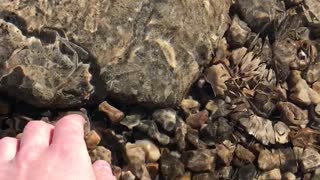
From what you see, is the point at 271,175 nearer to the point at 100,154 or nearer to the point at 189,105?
the point at 189,105

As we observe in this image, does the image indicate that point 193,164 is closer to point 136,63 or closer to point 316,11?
point 136,63

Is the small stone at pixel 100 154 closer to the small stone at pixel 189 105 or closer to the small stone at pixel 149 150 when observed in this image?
the small stone at pixel 149 150

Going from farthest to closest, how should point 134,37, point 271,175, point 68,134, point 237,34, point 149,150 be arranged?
point 237,34 → point 271,175 → point 149,150 → point 134,37 → point 68,134

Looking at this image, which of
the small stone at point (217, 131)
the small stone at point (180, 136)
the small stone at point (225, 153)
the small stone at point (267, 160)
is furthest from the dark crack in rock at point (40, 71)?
the small stone at point (267, 160)

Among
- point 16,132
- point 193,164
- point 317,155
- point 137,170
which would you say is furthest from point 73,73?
point 317,155

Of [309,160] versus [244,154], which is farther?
[309,160]

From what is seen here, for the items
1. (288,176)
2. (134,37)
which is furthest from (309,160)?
(134,37)

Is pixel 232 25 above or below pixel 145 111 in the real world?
above
